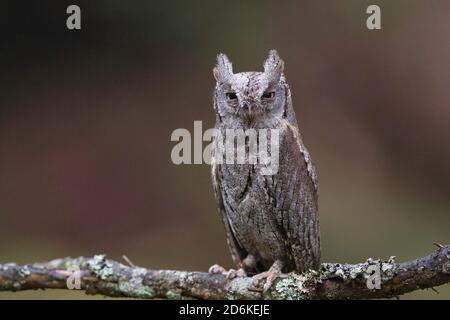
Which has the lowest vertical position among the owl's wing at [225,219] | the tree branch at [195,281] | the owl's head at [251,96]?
the tree branch at [195,281]

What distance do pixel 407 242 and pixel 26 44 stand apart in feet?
11.4

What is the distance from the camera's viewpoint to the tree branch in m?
2.74

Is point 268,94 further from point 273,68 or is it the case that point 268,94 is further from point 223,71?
point 223,71

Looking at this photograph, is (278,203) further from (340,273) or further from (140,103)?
(140,103)

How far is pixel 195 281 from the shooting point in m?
3.18

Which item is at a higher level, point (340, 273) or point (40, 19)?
point (40, 19)

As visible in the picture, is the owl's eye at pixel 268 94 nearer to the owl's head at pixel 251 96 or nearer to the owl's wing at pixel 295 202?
the owl's head at pixel 251 96

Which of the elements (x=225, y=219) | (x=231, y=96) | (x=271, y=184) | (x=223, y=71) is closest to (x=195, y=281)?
(x=225, y=219)

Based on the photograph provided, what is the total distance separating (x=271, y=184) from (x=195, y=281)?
0.57 metres

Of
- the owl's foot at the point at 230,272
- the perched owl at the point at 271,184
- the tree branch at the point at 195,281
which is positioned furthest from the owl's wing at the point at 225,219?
the tree branch at the point at 195,281

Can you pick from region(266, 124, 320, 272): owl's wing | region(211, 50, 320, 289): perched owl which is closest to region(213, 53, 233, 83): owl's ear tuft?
region(211, 50, 320, 289): perched owl

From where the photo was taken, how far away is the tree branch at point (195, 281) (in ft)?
8.98

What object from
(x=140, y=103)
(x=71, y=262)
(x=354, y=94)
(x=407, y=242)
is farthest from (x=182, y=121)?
(x=71, y=262)

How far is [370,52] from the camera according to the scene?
5.90 metres
